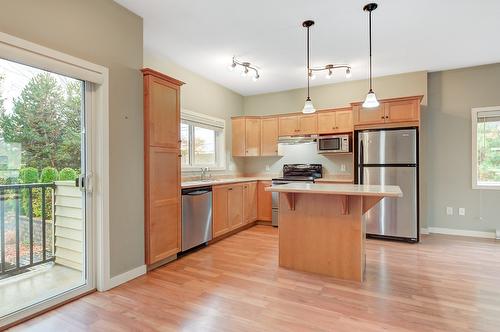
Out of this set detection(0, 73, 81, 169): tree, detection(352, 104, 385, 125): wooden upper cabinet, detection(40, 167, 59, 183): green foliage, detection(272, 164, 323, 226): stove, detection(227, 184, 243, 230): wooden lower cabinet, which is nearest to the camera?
Answer: detection(0, 73, 81, 169): tree

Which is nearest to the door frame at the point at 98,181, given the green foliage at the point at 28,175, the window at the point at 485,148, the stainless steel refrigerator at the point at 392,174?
the green foliage at the point at 28,175

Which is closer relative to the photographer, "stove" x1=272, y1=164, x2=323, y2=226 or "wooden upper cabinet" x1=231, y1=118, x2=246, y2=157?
"stove" x1=272, y1=164, x2=323, y2=226

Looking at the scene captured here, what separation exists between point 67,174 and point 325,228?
2.59m

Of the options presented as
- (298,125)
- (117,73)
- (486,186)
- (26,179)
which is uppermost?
(117,73)

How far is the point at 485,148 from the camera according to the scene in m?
4.41

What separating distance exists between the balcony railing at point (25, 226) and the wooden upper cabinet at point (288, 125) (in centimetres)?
403

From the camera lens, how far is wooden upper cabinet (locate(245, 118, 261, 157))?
5.70m

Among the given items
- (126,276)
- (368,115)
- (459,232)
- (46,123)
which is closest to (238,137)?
(368,115)

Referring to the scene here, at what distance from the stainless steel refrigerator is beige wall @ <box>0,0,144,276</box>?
3.36 metres

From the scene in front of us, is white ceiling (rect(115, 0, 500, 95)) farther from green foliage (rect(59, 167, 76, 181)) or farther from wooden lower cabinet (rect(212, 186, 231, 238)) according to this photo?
wooden lower cabinet (rect(212, 186, 231, 238))

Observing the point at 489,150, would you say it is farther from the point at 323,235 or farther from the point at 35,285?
the point at 35,285

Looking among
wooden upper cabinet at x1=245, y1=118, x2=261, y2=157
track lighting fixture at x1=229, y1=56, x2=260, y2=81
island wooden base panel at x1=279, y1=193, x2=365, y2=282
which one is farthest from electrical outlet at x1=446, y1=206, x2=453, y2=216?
track lighting fixture at x1=229, y1=56, x2=260, y2=81

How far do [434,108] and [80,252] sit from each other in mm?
5514

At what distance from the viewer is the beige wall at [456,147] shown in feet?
14.3
